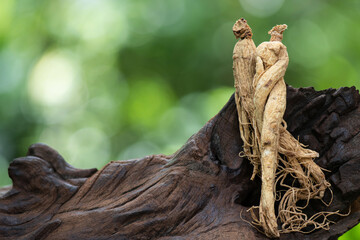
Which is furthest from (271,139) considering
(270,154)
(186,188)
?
(186,188)

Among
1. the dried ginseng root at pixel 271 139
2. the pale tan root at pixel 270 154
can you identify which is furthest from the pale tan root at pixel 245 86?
the pale tan root at pixel 270 154

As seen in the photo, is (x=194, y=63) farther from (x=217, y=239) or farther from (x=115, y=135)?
(x=217, y=239)

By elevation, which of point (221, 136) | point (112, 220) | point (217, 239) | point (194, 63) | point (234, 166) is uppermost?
point (194, 63)

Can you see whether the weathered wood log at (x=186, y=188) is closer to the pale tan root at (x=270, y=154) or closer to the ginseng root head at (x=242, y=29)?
the pale tan root at (x=270, y=154)

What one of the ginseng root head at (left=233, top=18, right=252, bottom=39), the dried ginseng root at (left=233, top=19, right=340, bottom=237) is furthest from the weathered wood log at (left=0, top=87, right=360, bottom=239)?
the ginseng root head at (left=233, top=18, right=252, bottom=39)

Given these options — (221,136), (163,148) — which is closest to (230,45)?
(163,148)

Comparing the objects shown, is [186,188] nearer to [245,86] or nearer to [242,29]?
[245,86]
